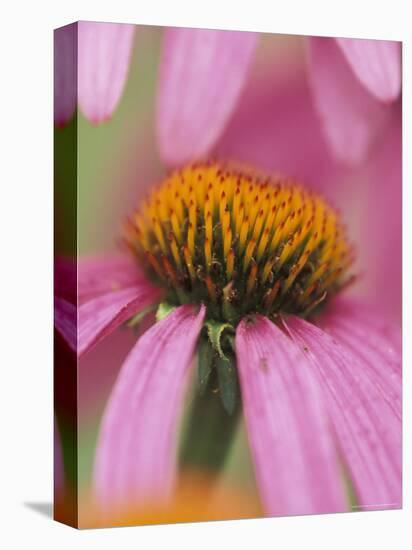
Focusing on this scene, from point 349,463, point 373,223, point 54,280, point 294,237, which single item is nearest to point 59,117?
point 54,280

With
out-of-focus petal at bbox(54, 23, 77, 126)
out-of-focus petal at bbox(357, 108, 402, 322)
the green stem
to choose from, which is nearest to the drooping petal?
out-of-focus petal at bbox(357, 108, 402, 322)

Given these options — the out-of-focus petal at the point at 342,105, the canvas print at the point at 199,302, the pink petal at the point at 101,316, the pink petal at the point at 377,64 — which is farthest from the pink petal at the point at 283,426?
the pink petal at the point at 377,64

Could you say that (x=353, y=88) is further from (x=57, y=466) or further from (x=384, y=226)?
(x=57, y=466)

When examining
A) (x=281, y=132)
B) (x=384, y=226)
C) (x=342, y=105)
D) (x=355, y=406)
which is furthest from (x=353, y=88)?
(x=355, y=406)

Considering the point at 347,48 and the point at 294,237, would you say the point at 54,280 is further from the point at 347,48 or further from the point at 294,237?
the point at 347,48

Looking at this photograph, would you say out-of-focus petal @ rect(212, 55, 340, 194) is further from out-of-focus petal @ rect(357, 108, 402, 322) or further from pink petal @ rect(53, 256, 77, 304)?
pink petal @ rect(53, 256, 77, 304)

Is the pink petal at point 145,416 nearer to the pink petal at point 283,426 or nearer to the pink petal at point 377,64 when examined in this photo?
the pink petal at point 283,426
